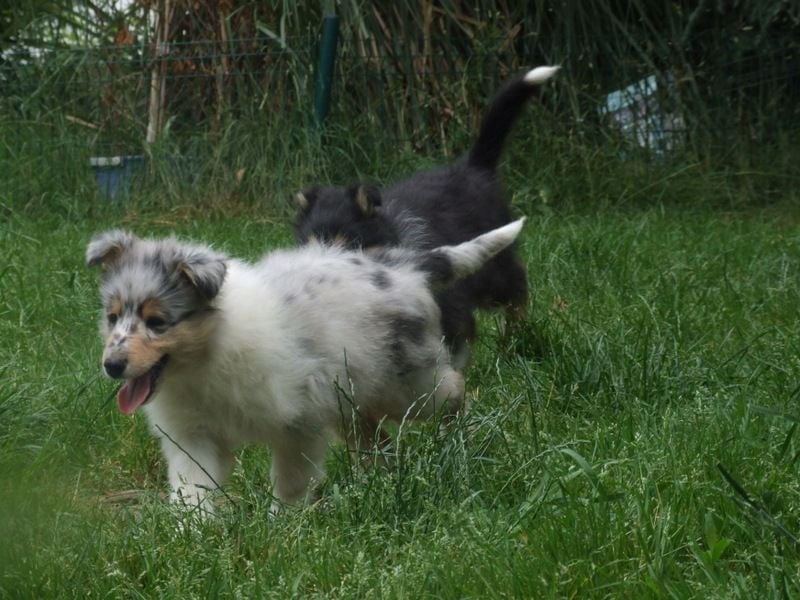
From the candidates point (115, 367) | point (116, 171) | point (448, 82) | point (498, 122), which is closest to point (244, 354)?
point (115, 367)

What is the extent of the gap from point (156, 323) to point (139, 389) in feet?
0.69

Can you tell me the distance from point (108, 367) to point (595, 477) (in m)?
1.48

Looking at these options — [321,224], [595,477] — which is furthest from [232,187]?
[595,477]

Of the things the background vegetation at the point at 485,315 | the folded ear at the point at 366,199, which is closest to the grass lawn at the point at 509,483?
the background vegetation at the point at 485,315

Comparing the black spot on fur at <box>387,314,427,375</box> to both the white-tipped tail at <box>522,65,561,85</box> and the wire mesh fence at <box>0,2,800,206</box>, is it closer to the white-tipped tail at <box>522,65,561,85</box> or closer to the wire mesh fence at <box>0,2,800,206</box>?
the white-tipped tail at <box>522,65,561,85</box>

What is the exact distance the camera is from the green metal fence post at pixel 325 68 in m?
10.2

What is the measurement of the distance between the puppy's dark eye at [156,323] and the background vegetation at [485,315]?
52cm

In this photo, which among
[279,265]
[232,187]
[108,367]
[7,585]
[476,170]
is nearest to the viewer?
[7,585]

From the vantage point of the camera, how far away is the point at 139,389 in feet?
13.4

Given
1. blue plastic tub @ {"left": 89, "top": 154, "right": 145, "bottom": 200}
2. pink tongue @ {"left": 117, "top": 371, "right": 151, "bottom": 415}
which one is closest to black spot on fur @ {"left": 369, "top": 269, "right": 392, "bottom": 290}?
pink tongue @ {"left": 117, "top": 371, "right": 151, "bottom": 415}

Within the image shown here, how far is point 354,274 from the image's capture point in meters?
4.56

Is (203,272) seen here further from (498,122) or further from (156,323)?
(498,122)

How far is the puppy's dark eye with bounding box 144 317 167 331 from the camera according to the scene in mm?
4121

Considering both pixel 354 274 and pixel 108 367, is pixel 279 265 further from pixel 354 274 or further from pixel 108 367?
pixel 108 367
